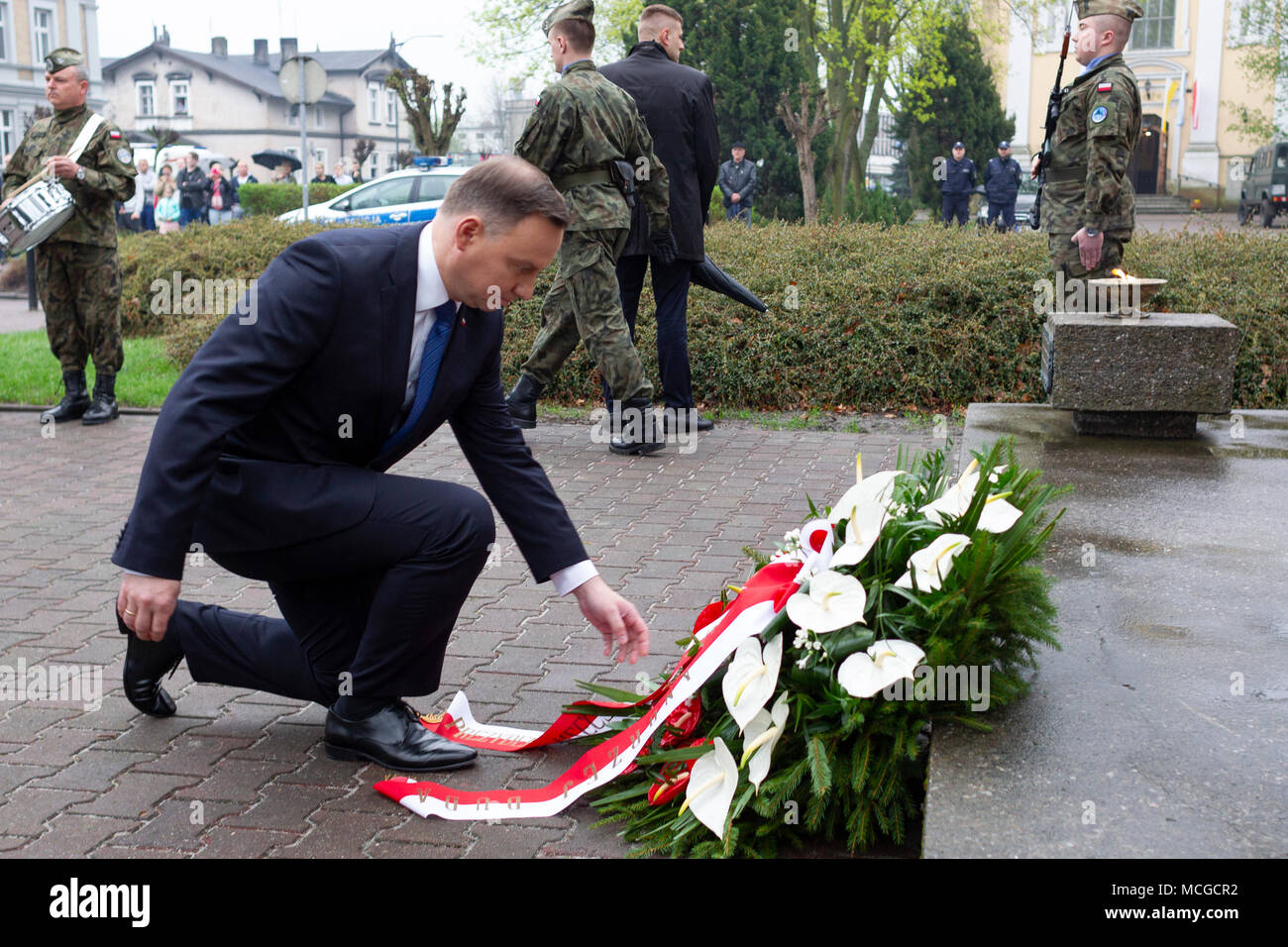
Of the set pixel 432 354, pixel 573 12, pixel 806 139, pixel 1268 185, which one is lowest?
pixel 432 354

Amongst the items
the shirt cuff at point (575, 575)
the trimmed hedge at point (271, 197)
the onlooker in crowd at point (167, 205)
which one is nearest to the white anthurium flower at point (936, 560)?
the shirt cuff at point (575, 575)

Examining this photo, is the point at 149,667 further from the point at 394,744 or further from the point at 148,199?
the point at 148,199

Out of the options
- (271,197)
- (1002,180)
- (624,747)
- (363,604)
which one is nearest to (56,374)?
(363,604)

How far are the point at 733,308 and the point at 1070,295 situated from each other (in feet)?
7.97

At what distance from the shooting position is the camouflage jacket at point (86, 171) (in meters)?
8.30

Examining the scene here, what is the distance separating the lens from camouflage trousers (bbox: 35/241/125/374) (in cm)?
845

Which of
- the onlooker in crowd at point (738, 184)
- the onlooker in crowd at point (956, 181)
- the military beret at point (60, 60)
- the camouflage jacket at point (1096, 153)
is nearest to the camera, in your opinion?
the camouflage jacket at point (1096, 153)

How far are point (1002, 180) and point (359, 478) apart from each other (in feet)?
74.6

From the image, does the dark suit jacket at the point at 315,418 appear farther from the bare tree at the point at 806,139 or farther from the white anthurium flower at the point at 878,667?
the bare tree at the point at 806,139

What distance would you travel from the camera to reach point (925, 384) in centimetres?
872

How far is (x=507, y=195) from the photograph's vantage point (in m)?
2.96

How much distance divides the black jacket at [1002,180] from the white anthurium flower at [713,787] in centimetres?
2288

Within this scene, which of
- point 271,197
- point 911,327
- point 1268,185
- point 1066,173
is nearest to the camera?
point 1066,173
